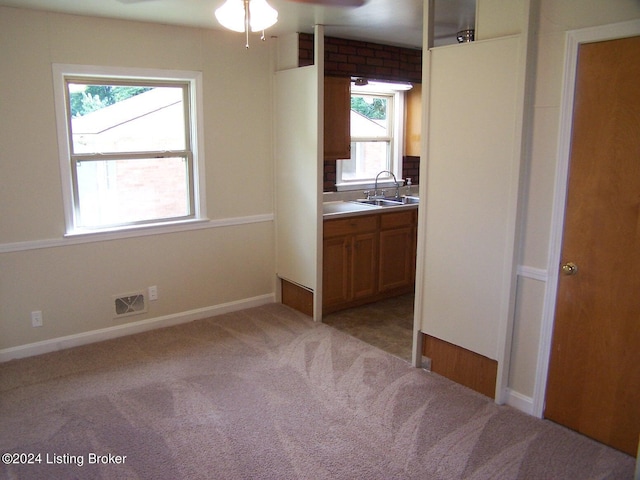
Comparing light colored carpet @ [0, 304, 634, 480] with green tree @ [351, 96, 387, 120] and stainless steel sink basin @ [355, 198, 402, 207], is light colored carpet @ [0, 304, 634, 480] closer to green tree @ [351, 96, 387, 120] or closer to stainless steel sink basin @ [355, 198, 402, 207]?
stainless steel sink basin @ [355, 198, 402, 207]

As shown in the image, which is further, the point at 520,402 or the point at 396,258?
the point at 396,258

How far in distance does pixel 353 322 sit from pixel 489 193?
6.16 feet

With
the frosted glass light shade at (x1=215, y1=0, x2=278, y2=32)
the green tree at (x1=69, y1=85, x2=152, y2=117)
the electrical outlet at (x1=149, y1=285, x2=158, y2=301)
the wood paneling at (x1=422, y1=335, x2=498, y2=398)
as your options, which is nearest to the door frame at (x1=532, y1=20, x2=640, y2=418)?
the wood paneling at (x1=422, y1=335, x2=498, y2=398)

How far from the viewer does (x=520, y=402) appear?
2.99m

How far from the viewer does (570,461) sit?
2535mm

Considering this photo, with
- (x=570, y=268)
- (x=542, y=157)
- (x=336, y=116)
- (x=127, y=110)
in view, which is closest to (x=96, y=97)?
(x=127, y=110)

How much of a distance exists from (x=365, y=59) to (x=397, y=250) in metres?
1.84

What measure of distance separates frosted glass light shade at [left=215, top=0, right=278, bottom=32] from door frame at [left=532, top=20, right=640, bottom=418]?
4.99 ft

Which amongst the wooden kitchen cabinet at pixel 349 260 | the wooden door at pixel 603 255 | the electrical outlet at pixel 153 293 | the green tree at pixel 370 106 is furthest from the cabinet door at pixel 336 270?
the wooden door at pixel 603 255

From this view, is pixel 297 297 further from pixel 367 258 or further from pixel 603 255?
pixel 603 255

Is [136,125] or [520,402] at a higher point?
[136,125]

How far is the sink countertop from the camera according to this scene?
4480mm

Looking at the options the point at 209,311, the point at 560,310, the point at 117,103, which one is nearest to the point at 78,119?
the point at 117,103

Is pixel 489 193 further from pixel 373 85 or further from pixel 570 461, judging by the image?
pixel 373 85
